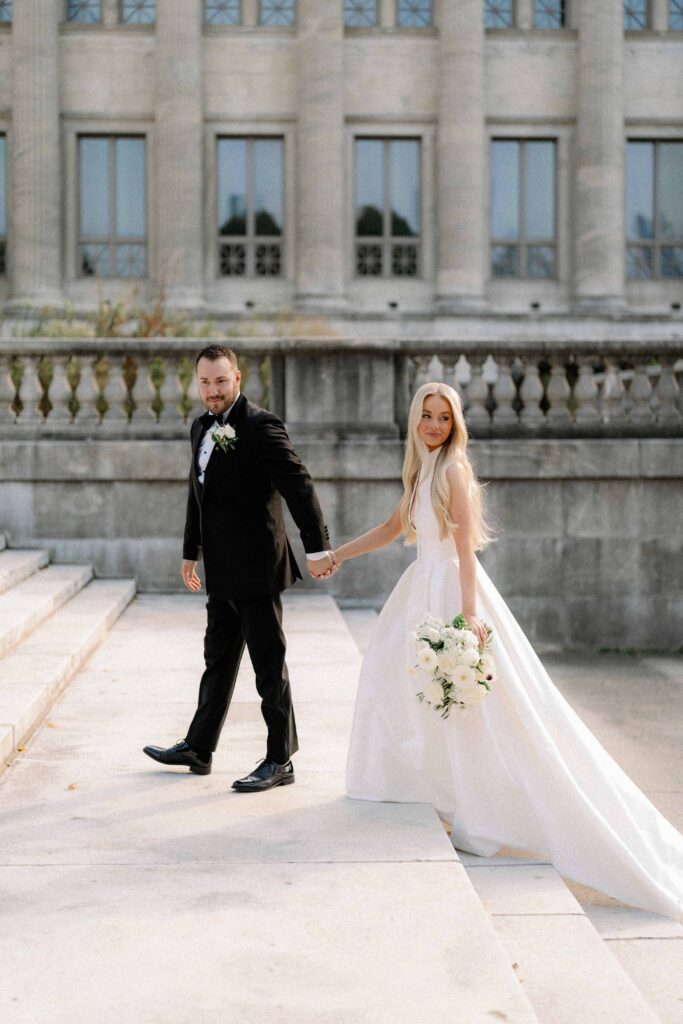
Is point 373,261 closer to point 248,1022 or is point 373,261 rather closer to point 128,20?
point 128,20

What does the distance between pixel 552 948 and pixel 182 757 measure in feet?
7.31

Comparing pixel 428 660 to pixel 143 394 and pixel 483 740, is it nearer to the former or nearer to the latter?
pixel 483 740

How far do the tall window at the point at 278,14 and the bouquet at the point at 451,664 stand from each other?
1012 inches

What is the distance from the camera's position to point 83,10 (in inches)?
1102

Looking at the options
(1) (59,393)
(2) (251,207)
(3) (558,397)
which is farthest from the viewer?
(2) (251,207)

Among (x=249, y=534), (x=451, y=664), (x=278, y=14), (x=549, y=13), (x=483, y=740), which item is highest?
(x=549, y=13)

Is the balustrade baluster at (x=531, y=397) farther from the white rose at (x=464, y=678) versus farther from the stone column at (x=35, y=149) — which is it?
the stone column at (x=35, y=149)

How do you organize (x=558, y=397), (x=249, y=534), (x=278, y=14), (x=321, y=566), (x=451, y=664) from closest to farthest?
(x=451, y=664) < (x=321, y=566) < (x=249, y=534) < (x=558, y=397) < (x=278, y=14)

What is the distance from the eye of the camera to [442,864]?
4.65 m

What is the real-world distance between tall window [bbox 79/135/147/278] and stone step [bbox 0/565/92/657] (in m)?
17.6

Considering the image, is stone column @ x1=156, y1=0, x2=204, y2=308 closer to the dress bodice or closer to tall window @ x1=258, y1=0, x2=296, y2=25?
tall window @ x1=258, y1=0, x2=296, y2=25

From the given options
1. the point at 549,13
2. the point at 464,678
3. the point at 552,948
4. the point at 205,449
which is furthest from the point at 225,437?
the point at 549,13

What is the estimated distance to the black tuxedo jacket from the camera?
216 inches

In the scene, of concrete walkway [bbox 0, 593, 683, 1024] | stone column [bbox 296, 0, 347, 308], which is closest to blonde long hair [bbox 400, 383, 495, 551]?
concrete walkway [bbox 0, 593, 683, 1024]
